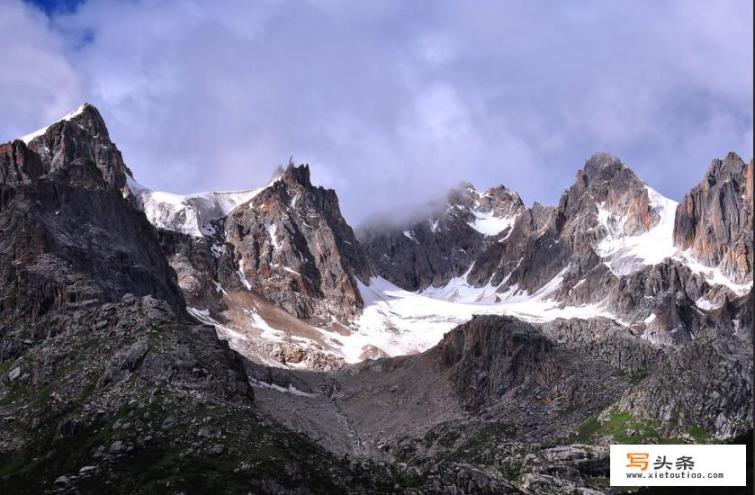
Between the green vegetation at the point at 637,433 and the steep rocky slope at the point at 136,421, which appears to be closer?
the steep rocky slope at the point at 136,421

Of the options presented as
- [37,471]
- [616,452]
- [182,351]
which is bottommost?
[37,471]

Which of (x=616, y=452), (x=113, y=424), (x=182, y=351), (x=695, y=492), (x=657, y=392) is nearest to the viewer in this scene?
(x=695, y=492)

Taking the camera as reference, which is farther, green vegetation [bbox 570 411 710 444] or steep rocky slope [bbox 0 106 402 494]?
green vegetation [bbox 570 411 710 444]

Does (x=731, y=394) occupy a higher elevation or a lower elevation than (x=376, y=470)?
higher

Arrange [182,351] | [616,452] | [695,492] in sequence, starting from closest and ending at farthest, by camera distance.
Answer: [695,492], [616,452], [182,351]

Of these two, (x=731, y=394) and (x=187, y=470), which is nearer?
(x=187, y=470)

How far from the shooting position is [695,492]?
12262 centimetres

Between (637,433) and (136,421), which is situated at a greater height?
(637,433)

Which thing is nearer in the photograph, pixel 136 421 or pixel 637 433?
pixel 136 421

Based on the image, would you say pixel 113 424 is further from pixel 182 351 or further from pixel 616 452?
pixel 616 452

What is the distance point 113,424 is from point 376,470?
42.0 m

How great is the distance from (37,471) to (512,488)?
7413 centimetres

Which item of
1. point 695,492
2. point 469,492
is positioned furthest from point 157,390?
point 695,492

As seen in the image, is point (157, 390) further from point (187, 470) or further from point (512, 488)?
point (512, 488)
